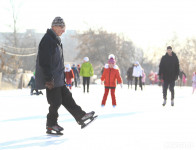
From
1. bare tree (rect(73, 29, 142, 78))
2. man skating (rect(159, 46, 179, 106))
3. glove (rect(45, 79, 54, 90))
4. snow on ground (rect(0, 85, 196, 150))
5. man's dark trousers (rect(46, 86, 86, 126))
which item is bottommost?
snow on ground (rect(0, 85, 196, 150))

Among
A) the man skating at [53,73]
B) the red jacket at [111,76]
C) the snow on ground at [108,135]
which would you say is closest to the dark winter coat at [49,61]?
the man skating at [53,73]

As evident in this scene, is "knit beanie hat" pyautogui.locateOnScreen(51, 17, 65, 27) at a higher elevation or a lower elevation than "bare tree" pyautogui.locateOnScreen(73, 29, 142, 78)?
lower

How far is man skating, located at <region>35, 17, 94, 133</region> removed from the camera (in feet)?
16.0

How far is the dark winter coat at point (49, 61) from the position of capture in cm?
486

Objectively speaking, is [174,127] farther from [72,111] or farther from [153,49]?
[153,49]

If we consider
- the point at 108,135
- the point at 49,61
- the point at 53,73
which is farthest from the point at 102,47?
the point at 49,61

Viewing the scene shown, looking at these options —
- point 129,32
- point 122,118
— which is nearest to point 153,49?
point 129,32

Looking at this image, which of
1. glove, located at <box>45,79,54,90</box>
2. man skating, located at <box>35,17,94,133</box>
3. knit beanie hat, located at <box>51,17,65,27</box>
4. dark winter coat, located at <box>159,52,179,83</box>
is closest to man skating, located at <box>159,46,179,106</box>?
dark winter coat, located at <box>159,52,179,83</box>

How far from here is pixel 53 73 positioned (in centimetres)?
501

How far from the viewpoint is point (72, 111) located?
5312mm

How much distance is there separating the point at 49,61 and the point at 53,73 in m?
0.22

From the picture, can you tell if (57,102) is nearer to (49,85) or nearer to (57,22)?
(49,85)

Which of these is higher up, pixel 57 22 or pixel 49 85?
pixel 57 22

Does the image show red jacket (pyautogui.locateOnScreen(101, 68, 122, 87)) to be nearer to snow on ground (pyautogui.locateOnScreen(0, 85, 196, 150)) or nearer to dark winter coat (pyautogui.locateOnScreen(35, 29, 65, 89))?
snow on ground (pyautogui.locateOnScreen(0, 85, 196, 150))
